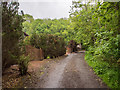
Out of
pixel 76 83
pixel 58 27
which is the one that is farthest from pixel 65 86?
pixel 58 27

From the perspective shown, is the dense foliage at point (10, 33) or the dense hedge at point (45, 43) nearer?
the dense foliage at point (10, 33)

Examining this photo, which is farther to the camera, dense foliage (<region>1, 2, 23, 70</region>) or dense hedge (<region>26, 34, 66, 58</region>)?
dense hedge (<region>26, 34, 66, 58</region>)

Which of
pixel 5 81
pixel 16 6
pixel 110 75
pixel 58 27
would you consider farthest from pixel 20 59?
pixel 58 27

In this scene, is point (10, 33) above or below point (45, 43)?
above

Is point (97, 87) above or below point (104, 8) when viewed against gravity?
below

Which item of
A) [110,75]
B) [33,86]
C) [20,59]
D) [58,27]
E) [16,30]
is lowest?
[33,86]

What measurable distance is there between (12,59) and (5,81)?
1049 millimetres

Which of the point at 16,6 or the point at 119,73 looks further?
the point at 16,6

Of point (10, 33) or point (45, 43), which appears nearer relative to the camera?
point (10, 33)

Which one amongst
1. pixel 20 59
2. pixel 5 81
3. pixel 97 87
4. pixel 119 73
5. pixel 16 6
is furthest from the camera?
pixel 20 59

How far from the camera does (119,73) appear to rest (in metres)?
4.10

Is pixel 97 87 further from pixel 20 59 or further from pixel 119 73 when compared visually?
pixel 20 59

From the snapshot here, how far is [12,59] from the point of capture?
4.73 m

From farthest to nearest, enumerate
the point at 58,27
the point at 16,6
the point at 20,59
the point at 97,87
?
the point at 58,27, the point at 20,59, the point at 16,6, the point at 97,87
